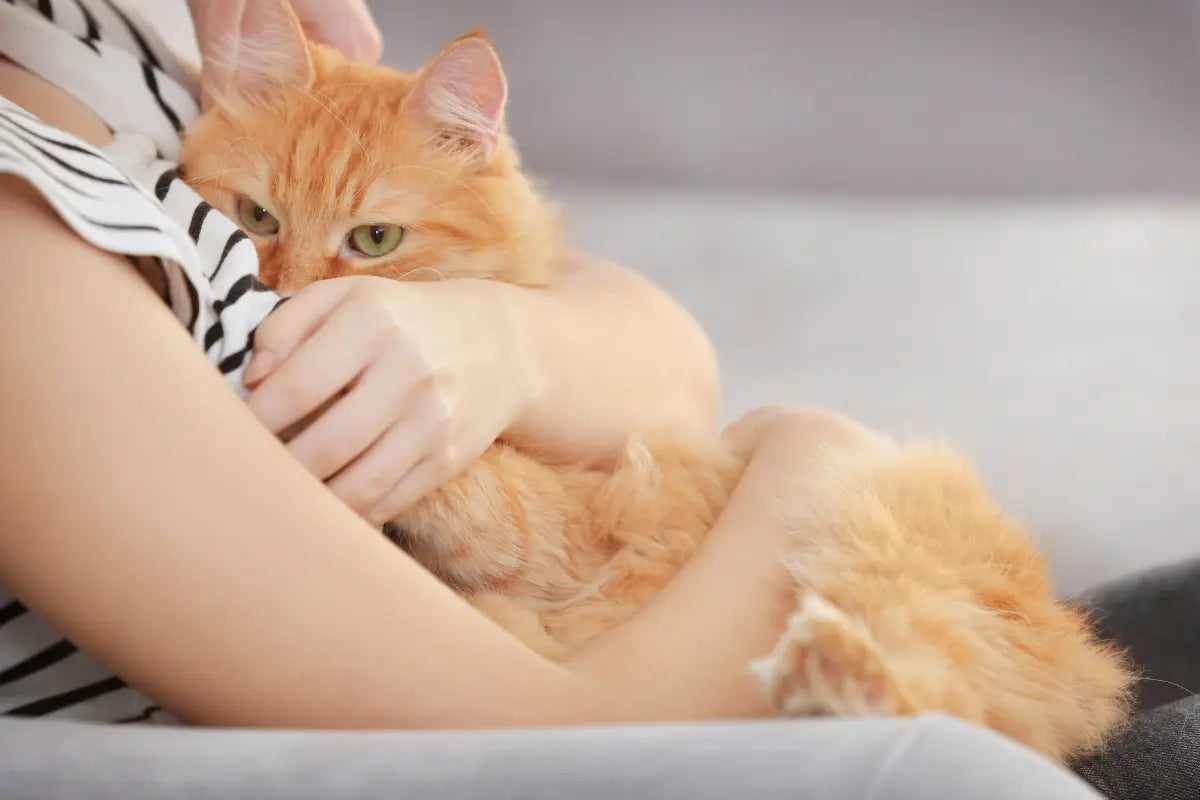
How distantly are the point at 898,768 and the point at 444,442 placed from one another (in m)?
0.45

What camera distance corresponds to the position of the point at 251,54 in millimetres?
1032

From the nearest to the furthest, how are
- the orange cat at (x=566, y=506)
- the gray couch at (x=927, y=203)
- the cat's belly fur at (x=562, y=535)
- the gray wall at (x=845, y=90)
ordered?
the orange cat at (x=566, y=506) → the cat's belly fur at (x=562, y=535) → the gray couch at (x=927, y=203) → the gray wall at (x=845, y=90)

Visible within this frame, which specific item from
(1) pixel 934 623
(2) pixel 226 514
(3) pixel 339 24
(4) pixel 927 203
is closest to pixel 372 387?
(2) pixel 226 514

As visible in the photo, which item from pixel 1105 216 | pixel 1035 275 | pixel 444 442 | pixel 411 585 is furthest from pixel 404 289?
pixel 1105 216

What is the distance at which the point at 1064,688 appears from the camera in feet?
2.51

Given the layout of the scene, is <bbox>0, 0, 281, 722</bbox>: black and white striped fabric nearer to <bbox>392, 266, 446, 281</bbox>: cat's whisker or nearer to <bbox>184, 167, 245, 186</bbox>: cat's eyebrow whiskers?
<bbox>184, 167, 245, 186</bbox>: cat's eyebrow whiskers

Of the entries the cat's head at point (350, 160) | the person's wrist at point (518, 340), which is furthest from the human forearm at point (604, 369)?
the cat's head at point (350, 160)

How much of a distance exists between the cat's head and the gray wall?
181 centimetres

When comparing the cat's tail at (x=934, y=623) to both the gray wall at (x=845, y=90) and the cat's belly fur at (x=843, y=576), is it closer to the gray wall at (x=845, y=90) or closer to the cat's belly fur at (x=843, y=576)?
the cat's belly fur at (x=843, y=576)

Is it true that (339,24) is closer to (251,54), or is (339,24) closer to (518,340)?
(251,54)

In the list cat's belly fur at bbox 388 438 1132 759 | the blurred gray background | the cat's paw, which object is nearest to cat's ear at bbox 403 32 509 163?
cat's belly fur at bbox 388 438 1132 759

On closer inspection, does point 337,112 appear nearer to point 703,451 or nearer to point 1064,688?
point 703,451

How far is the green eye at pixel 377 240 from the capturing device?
0.99 m

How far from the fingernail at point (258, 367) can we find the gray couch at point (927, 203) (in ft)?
3.23
